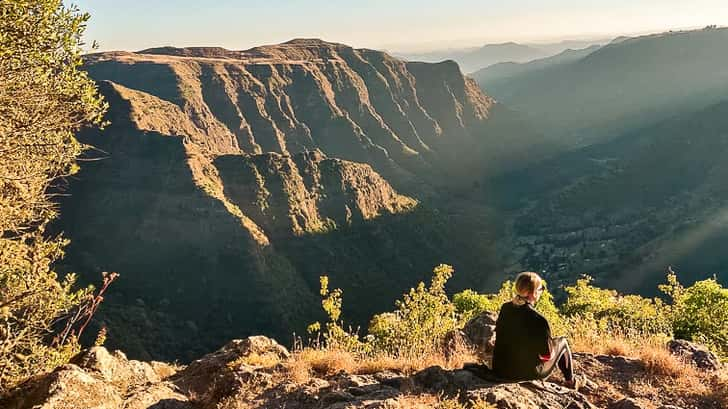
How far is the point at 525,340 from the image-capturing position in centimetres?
758

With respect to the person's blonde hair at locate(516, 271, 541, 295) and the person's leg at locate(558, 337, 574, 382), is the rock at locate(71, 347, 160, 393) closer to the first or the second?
the person's blonde hair at locate(516, 271, 541, 295)

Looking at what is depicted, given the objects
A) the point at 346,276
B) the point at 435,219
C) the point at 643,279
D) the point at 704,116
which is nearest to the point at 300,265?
the point at 346,276

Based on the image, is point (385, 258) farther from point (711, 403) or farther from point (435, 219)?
point (711, 403)

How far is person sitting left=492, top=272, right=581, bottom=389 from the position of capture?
7.57m

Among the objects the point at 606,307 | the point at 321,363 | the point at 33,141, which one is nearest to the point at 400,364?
the point at 321,363

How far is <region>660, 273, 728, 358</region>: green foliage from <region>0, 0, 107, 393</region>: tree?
19.0 metres

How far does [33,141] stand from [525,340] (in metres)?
10.9

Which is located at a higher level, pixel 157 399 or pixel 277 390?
pixel 277 390

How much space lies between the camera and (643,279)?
115562 millimetres

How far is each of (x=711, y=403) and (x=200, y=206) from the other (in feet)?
338

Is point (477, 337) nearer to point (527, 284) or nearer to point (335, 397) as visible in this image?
point (527, 284)

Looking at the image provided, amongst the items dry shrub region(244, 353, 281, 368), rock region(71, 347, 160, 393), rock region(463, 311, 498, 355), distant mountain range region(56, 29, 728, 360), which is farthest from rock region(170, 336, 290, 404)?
distant mountain range region(56, 29, 728, 360)

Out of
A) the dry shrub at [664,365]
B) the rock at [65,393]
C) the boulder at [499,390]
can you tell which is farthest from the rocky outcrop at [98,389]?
the dry shrub at [664,365]

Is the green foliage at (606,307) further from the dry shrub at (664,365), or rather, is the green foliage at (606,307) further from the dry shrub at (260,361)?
the dry shrub at (260,361)
